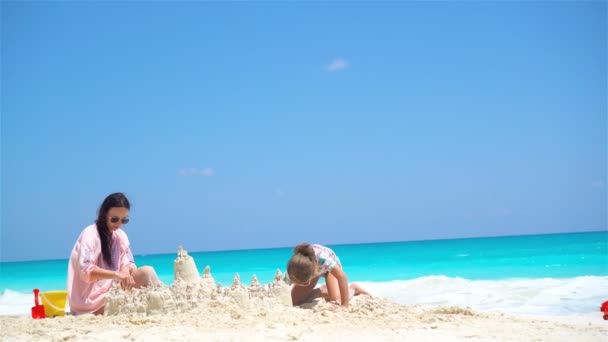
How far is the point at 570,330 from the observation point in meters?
4.19

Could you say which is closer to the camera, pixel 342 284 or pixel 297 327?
pixel 297 327

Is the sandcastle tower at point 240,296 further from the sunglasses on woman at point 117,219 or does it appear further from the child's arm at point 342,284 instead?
the sunglasses on woman at point 117,219

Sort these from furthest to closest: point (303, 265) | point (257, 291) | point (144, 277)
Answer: point (144, 277), point (257, 291), point (303, 265)

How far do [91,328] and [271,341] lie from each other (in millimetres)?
1361

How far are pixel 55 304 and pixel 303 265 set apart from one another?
2431 mm

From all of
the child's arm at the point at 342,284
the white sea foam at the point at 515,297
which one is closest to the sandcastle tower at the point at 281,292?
the child's arm at the point at 342,284

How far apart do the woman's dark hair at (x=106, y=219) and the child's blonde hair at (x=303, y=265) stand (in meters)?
1.47

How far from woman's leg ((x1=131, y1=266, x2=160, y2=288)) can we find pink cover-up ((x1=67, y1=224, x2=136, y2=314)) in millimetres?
262

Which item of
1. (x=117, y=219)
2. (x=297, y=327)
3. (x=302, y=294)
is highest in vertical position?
(x=117, y=219)

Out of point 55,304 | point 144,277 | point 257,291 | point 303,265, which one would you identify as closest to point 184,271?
point 144,277

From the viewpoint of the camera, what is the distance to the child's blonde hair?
4.50 m

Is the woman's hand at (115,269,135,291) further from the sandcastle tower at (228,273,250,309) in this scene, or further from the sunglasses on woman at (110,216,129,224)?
the sandcastle tower at (228,273,250,309)

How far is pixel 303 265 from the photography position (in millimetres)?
4496

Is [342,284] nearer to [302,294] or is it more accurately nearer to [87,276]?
[302,294]
